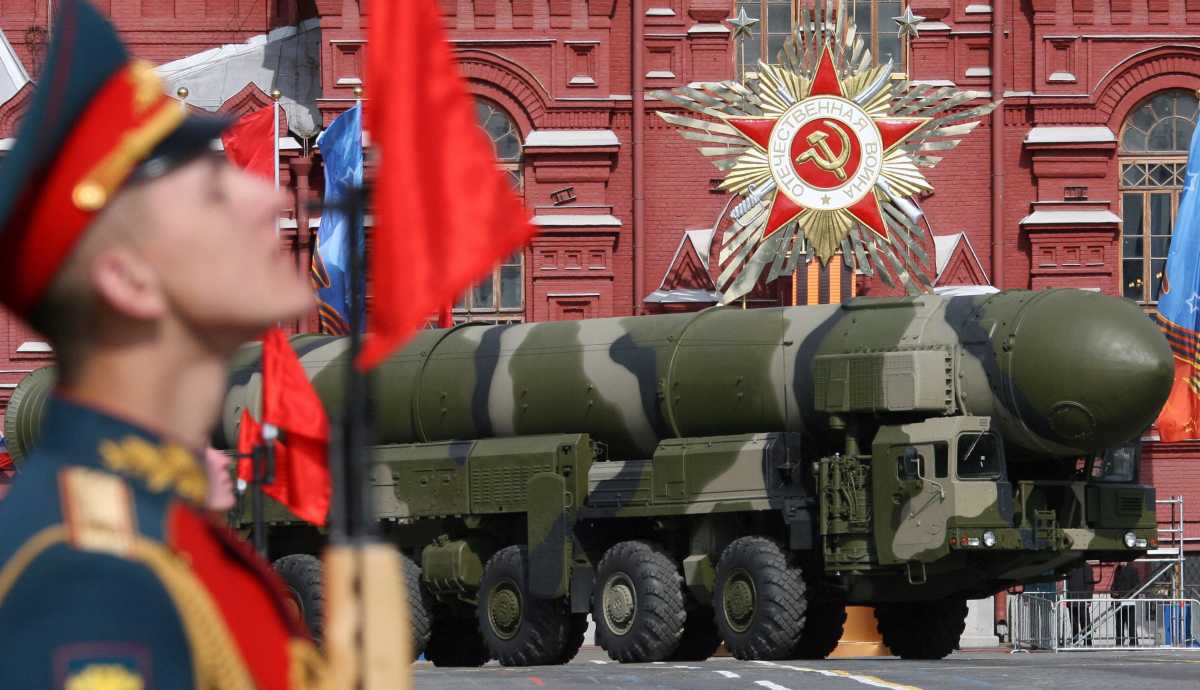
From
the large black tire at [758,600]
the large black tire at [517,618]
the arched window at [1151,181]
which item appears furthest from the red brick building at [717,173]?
the large black tire at [758,600]

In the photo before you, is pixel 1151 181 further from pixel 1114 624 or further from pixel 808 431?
pixel 808 431

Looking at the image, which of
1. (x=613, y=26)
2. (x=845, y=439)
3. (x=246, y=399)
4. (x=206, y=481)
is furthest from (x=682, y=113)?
(x=206, y=481)

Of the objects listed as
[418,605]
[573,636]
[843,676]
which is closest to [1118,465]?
[573,636]

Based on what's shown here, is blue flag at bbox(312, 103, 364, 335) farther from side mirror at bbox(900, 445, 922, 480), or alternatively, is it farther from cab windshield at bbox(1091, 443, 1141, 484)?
cab windshield at bbox(1091, 443, 1141, 484)

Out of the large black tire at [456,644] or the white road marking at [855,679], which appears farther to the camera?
the large black tire at [456,644]

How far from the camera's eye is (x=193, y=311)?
2801 millimetres

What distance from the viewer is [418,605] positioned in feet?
88.3

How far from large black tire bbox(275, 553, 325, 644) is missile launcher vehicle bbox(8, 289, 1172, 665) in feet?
0.16

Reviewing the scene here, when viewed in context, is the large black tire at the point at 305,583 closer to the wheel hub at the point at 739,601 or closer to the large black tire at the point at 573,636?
the large black tire at the point at 573,636

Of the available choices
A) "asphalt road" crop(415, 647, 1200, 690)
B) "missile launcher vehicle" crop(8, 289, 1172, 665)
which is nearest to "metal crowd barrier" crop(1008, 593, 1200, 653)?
"missile launcher vehicle" crop(8, 289, 1172, 665)

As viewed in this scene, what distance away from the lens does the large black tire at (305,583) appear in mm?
27375

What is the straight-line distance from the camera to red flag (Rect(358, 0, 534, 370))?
304cm

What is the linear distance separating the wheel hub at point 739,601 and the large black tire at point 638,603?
2.02 ft

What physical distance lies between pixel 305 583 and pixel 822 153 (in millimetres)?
9988
